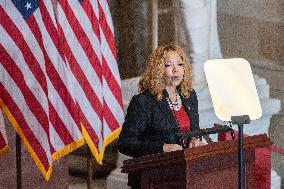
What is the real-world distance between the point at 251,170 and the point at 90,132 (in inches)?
55.6

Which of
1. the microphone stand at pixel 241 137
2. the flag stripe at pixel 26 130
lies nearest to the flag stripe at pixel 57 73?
the flag stripe at pixel 26 130

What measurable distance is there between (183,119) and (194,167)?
3.01 feet

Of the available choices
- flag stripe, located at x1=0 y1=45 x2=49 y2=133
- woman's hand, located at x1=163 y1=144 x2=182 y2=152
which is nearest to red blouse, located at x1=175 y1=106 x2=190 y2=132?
woman's hand, located at x1=163 y1=144 x2=182 y2=152

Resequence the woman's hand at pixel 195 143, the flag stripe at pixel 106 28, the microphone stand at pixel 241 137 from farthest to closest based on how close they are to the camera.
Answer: the flag stripe at pixel 106 28, the woman's hand at pixel 195 143, the microphone stand at pixel 241 137

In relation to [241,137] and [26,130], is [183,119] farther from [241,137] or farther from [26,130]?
[241,137]

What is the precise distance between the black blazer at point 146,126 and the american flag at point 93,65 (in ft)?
1.77

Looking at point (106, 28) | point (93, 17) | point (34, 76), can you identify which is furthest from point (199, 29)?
point (34, 76)

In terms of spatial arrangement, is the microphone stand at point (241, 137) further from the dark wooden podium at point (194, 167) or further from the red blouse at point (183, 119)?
the red blouse at point (183, 119)

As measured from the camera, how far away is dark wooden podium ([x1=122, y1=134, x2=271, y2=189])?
406 centimetres

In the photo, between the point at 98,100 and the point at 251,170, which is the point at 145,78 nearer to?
the point at 98,100

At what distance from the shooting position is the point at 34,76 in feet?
16.3

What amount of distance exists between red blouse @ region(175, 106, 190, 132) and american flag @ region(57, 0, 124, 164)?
697 mm

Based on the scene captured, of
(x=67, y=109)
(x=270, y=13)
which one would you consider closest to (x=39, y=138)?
(x=67, y=109)

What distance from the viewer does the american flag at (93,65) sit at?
17.1ft
